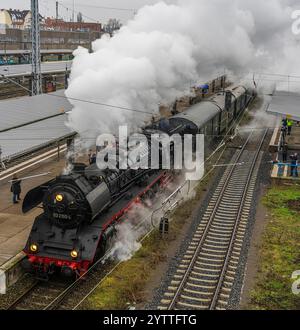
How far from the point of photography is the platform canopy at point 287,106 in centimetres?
1762

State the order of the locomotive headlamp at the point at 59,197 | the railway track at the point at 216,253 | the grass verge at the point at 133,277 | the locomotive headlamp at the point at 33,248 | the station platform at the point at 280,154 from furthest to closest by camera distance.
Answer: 1. the station platform at the point at 280,154
2. the locomotive headlamp at the point at 33,248
3. the locomotive headlamp at the point at 59,197
4. the railway track at the point at 216,253
5. the grass verge at the point at 133,277

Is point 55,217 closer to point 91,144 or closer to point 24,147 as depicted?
point 91,144

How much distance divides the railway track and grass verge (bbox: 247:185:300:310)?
2.06ft

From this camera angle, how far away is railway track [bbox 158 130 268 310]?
9.09 meters

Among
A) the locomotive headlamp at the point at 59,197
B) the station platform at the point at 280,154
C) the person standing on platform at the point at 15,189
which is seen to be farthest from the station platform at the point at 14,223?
the station platform at the point at 280,154

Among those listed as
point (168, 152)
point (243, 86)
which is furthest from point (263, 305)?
point (243, 86)

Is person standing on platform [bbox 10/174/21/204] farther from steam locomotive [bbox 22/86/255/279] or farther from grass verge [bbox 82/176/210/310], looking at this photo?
grass verge [bbox 82/176/210/310]

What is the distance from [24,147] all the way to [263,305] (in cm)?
875

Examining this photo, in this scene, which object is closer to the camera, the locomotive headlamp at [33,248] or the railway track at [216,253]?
the railway track at [216,253]

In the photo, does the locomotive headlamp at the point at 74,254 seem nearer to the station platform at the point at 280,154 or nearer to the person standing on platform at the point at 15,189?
the person standing on platform at the point at 15,189

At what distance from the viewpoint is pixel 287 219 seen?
13.9 meters

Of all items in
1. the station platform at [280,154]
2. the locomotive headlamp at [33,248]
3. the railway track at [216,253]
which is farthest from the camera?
the station platform at [280,154]

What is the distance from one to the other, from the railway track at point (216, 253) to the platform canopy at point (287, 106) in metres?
2.92

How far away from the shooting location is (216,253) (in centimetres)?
1127
